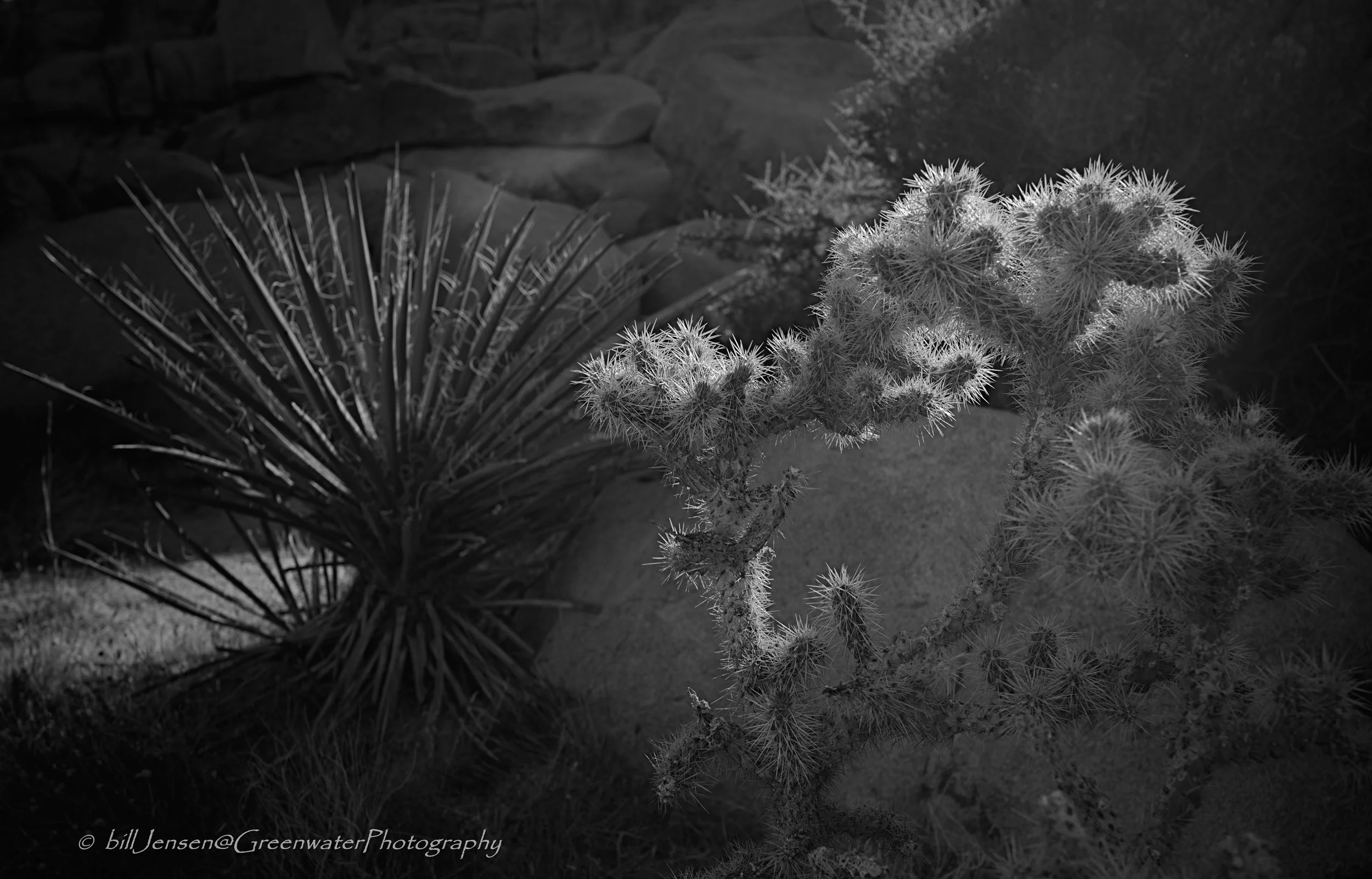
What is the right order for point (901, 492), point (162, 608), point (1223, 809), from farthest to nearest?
1. point (162, 608)
2. point (901, 492)
3. point (1223, 809)

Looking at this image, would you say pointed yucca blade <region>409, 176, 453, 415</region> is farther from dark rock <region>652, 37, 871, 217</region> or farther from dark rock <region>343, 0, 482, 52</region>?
dark rock <region>343, 0, 482, 52</region>

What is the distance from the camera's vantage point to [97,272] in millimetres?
7070

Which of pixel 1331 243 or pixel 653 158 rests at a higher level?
pixel 653 158

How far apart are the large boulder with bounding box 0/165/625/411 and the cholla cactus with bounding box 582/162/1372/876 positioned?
13.6 ft

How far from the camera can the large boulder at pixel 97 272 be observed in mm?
6641

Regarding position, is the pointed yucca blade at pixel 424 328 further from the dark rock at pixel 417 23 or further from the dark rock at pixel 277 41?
the dark rock at pixel 417 23

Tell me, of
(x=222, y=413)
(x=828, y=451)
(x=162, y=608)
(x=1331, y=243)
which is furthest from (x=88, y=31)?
(x=1331, y=243)

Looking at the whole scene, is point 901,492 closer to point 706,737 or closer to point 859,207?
point 706,737

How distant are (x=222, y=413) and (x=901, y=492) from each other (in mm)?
2314

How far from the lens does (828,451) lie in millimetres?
3637

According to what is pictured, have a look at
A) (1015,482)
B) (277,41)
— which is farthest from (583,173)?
(1015,482)

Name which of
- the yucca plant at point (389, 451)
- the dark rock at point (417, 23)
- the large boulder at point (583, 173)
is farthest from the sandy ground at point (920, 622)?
the dark rock at point (417, 23)

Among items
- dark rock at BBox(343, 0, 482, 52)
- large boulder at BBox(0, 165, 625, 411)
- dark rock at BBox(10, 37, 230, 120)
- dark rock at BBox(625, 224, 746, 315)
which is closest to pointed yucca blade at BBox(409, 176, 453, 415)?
large boulder at BBox(0, 165, 625, 411)

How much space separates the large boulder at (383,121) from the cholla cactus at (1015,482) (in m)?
8.80
